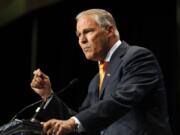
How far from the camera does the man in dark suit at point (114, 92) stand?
1611 millimetres

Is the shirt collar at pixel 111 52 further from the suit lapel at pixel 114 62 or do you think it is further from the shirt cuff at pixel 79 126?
the shirt cuff at pixel 79 126

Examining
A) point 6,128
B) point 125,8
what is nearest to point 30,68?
point 125,8

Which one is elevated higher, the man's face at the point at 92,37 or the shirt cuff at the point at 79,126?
the man's face at the point at 92,37

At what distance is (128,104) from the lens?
164 cm

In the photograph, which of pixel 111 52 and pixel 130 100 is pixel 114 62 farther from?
pixel 130 100

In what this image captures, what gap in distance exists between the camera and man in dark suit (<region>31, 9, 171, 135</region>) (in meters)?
1.61

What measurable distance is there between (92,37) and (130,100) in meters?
0.40

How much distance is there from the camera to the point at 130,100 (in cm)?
165

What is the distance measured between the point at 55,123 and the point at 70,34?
8.68ft

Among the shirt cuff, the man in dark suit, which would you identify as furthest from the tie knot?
the shirt cuff

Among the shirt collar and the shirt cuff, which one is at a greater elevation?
the shirt collar

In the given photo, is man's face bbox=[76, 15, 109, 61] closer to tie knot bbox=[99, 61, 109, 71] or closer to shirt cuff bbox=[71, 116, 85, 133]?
tie knot bbox=[99, 61, 109, 71]

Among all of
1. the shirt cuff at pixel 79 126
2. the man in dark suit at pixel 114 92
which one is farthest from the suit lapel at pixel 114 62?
the shirt cuff at pixel 79 126

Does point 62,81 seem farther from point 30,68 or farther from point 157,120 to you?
point 157,120
